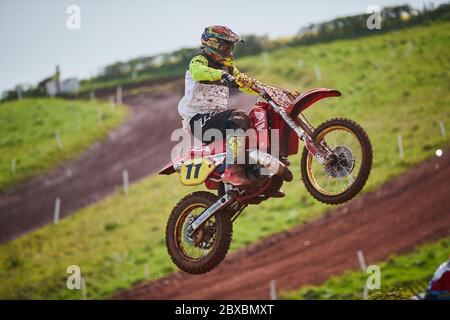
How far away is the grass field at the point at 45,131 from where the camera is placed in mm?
40625

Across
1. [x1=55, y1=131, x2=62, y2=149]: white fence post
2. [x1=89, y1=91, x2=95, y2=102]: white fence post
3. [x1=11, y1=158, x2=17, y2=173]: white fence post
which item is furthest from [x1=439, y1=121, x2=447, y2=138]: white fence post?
[x1=11, y1=158, x2=17, y2=173]: white fence post

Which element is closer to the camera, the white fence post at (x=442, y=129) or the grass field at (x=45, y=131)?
the white fence post at (x=442, y=129)

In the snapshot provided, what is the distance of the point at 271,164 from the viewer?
1022 centimetres

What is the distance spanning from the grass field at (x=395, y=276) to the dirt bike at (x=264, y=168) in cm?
1587

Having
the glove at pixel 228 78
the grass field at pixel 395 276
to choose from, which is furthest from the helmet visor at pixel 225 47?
the grass field at pixel 395 276

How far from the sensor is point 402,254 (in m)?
28.8

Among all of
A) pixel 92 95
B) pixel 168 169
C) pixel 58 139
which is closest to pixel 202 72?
pixel 168 169

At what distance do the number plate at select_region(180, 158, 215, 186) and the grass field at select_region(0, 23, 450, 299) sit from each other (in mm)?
19071

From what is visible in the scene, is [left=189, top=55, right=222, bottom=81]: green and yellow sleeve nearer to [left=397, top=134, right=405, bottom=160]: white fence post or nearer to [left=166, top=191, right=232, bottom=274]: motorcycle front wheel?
[left=166, top=191, right=232, bottom=274]: motorcycle front wheel

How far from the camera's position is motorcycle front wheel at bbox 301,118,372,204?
9.74 metres

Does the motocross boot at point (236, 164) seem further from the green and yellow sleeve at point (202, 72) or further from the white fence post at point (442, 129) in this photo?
the white fence post at point (442, 129)
